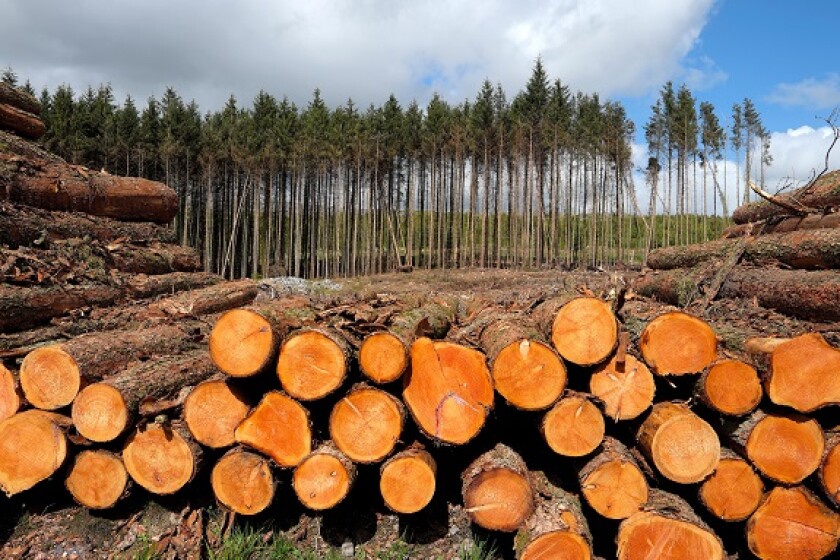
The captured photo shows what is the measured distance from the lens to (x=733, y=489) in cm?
418

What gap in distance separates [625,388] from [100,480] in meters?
4.36

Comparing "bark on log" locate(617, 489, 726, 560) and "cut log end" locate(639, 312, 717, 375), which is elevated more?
"cut log end" locate(639, 312, 717, 375)

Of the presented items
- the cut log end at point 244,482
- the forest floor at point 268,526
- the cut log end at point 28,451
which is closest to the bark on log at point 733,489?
the forest floor at point 268,526

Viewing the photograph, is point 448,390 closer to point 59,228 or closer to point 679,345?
point 679,345

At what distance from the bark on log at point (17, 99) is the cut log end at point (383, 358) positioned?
10.6 meters

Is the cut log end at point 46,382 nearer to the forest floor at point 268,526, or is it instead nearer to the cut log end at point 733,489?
the forest floor at point 268,526

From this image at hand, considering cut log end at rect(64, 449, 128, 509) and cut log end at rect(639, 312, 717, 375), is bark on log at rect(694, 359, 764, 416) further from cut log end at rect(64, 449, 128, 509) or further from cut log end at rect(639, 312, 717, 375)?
cut log end at rect(64, 449, 128, 509)

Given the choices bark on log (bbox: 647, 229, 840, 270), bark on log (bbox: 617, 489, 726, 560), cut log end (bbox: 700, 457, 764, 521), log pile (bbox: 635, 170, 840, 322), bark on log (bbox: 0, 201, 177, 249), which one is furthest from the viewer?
bark on log (bbox: 0, 201, 177, 249)

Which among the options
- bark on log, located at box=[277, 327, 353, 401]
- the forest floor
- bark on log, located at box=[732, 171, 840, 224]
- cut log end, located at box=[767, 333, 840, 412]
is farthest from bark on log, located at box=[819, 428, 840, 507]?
bark on log, located at box=[732, 171, 840, 224]

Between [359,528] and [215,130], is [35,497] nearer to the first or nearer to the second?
[359,528]

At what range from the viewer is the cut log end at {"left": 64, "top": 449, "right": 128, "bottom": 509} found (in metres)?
4.55

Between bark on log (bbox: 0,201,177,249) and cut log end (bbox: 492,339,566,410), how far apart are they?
7228 millimetres

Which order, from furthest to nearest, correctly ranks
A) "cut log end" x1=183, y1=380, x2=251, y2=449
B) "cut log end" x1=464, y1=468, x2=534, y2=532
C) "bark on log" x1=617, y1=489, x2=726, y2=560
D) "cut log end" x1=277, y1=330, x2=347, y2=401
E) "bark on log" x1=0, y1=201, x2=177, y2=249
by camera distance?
"bark on log" x1=0, y1=201, x2=177, y2=249, "cut log end" x1=183, y1=380, x2=251, y2=449, "cut log end" x1=277, y1=330, x2=347, y2=401, "cut log end" x1=464, y1=468, x2=534, y2=532, "bark on log" x1=617, y1=489, x2=726, y2=560

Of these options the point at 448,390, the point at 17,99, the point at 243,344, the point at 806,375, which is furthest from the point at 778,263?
the point at 17,99
